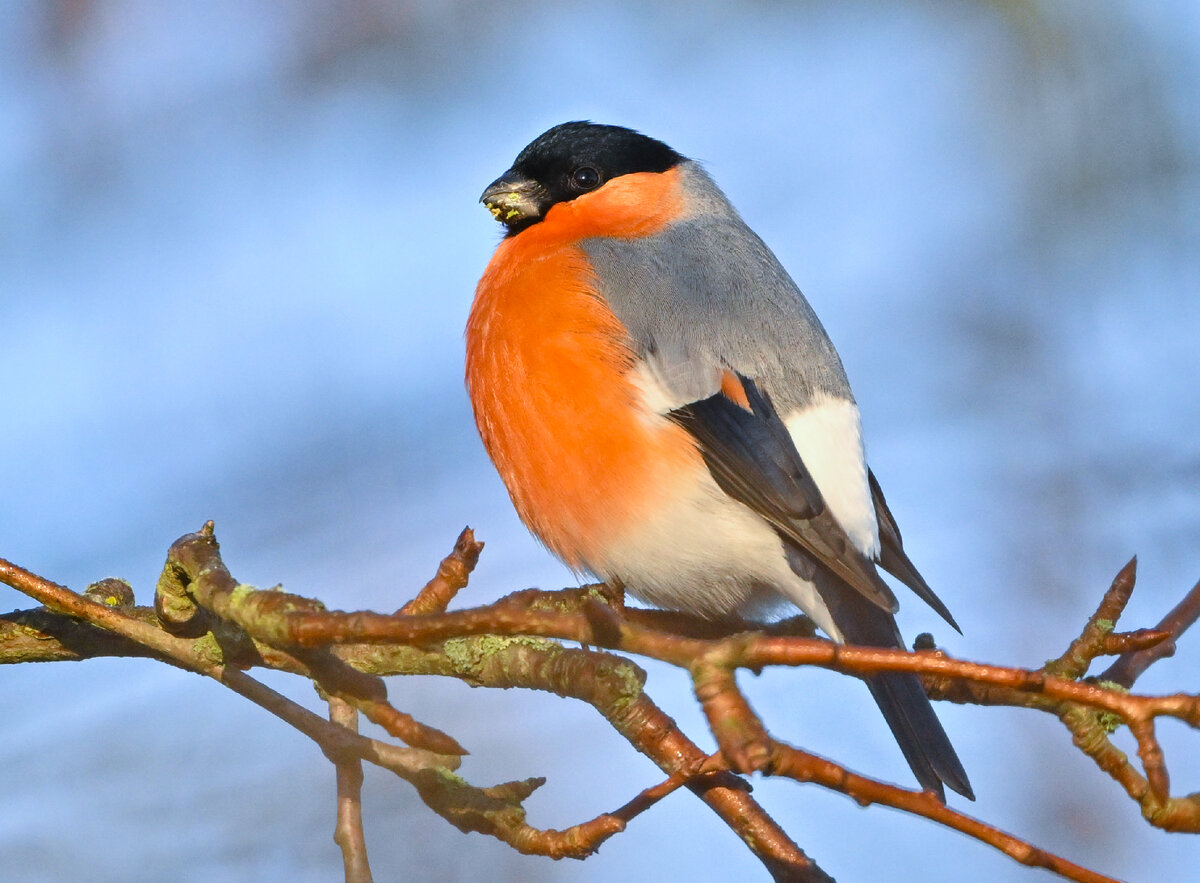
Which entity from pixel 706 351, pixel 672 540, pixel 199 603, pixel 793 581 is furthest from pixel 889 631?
pixel 199 603

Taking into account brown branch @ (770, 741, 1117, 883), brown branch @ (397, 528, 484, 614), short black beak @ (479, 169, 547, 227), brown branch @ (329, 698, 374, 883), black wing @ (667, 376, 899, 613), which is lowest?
brown branch @ (770, 741, 1117, 883)

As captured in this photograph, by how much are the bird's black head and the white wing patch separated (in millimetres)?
1049

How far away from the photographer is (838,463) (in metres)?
2.79

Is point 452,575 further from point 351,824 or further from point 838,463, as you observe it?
point 838,463

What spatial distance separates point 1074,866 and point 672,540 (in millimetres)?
1621

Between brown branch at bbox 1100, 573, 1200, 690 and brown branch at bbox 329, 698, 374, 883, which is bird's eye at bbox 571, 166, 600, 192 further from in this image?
brown branch at bbox 329, 698, 374, 883

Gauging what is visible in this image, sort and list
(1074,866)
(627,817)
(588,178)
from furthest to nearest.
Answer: (588,178), (627,817), (1074,866)

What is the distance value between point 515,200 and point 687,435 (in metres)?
1.14

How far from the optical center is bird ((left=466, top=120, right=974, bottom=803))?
2580 mm

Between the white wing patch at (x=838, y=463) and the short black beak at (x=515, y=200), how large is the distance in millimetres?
1083

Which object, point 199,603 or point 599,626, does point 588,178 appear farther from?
point 599,626

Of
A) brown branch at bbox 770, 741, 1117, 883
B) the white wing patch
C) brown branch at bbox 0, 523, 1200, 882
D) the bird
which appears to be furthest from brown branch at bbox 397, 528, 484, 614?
the white wing patch

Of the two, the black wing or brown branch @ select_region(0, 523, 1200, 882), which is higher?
the black wing

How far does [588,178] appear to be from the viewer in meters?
3.45
